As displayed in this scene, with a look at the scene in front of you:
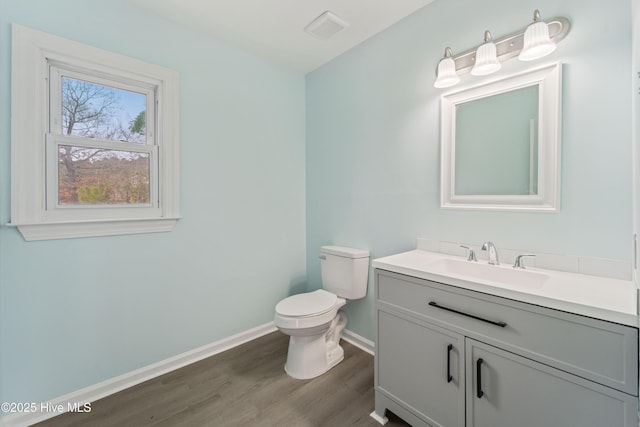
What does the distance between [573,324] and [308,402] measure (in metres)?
1.39

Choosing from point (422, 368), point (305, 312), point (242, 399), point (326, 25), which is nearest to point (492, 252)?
point (422, 368)

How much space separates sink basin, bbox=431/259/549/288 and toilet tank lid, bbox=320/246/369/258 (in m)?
0.66

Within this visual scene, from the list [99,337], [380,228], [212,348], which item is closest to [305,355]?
[212,348]

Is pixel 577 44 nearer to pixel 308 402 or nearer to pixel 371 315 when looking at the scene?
pixel 371 315

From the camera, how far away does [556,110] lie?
128cm

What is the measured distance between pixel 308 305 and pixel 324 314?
0.14 m

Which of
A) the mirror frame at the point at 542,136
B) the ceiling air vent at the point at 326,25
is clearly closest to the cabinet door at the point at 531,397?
the mirror frame at the point at 542,136

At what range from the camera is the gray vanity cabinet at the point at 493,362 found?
855 mm

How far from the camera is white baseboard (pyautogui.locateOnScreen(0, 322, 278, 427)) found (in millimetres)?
1472

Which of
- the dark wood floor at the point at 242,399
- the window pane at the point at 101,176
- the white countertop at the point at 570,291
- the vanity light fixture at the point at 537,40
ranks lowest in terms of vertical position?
the dark wood floor at the point at 242,399

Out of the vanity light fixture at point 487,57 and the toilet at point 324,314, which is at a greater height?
the vanity light fixture at point 487,57

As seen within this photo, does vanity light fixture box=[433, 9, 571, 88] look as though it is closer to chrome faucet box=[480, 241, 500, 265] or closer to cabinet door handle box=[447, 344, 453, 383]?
chrome faucet box=[480, 241, 500, 265]

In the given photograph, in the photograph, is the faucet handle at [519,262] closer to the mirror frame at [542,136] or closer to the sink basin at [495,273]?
the sink basin at [495,273]

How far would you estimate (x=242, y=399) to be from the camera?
1655mm
